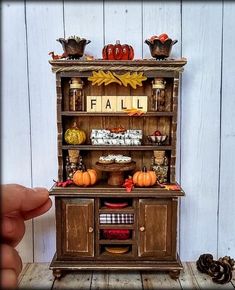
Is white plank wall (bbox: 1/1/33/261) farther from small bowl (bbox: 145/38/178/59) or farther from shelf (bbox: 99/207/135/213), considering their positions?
small bowl (bbox: 145/38/178/59)

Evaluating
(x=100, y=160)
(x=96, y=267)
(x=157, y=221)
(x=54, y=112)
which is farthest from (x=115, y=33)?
(x=96, y=267)

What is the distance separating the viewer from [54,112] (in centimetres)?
201

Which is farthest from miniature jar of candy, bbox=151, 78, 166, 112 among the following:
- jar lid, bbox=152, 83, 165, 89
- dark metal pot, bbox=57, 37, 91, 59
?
dark metal pot, bbox=57, 37, 91, 59

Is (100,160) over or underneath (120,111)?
underneath

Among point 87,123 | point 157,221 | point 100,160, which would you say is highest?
point 87,123

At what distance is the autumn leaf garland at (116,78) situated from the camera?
1.79m

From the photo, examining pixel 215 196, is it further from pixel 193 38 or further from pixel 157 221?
pixel 193 38

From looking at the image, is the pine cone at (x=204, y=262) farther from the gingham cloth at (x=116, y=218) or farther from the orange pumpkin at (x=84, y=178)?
the orange pumpkin at (x=84, y=178)

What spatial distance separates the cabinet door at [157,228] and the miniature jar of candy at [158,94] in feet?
1.86

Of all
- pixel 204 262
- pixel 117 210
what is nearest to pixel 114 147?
pixel 117 210

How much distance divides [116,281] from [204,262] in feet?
1.88

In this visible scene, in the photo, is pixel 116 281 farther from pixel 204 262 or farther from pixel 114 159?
pixel 114 159

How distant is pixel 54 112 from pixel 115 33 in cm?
65

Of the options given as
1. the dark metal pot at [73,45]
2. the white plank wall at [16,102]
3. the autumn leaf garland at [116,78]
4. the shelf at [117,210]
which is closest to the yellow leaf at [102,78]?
the autumn leaf garland at [116,78]
